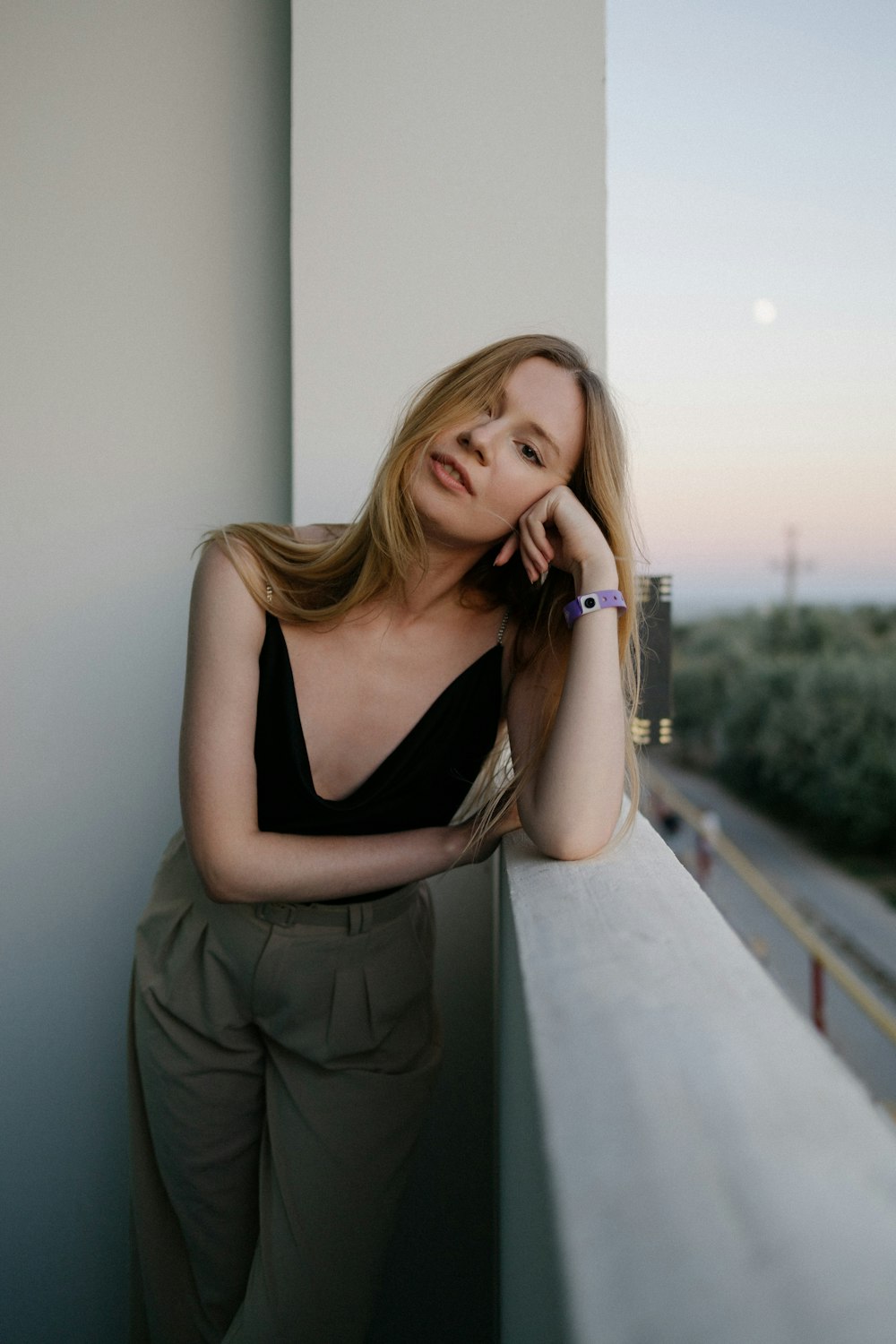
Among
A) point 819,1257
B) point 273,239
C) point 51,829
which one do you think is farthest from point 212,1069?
point 273,239

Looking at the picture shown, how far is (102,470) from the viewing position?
1.98 metres

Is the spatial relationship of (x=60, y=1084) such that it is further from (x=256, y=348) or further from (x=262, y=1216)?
(x=256, y=348)

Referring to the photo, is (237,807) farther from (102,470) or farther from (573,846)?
(102,470)

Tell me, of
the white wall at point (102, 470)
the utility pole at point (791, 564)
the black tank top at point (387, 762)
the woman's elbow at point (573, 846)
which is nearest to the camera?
the woman's elbow at point (573, 846)

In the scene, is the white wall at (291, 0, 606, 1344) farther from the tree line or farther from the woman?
the tree line

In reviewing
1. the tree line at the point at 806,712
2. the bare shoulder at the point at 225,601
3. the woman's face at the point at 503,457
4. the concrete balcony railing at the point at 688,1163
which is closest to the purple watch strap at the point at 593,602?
the woman's face at the point at 503,457

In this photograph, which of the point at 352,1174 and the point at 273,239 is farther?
the point at 273,239

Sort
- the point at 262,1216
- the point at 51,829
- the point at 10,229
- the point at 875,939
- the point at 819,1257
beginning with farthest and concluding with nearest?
the point at 875,939 < the point at 51,829 < the point at 10,229 < the point at 262,1216 < the point at 819,1257

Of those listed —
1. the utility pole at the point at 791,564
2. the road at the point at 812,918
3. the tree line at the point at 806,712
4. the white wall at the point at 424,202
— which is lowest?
the road at the point at 812,918

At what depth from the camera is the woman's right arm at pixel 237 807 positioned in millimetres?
1197

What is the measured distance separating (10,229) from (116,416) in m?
0.45

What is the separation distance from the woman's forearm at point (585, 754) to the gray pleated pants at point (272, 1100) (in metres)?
0.37

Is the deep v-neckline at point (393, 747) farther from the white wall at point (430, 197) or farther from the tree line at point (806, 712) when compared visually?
the tree line at point (806, 712)

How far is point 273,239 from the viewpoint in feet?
6.55
